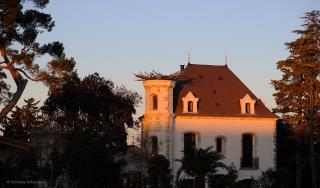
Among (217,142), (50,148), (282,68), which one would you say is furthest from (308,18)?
(50,148)

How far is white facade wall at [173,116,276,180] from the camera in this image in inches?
2106

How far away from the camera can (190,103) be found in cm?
5416

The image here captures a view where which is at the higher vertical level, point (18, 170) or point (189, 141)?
point (189, 141)

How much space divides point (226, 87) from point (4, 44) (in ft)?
93.7

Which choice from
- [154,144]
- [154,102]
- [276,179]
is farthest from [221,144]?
[154,102]

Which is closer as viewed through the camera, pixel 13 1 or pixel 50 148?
pixel 13 1

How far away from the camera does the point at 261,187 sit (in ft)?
168

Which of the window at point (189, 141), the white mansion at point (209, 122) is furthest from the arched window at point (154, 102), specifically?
the window at point (189, 141)

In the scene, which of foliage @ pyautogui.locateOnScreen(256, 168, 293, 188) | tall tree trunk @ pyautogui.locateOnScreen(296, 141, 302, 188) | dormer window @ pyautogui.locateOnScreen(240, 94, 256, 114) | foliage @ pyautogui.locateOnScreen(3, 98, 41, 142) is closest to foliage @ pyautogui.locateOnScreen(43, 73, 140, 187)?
foliage @ pyautogui.locateOnScreen(3, 98, 41, 142)

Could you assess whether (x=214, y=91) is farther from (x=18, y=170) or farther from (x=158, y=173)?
(x=18, y=170)

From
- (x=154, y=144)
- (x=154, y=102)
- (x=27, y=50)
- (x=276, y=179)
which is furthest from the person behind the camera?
(x=154, y=102)

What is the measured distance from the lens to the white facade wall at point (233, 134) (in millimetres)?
53500

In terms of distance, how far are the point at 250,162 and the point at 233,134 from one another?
8.44ft

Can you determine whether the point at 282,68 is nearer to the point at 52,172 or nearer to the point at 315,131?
the point at 315,131
